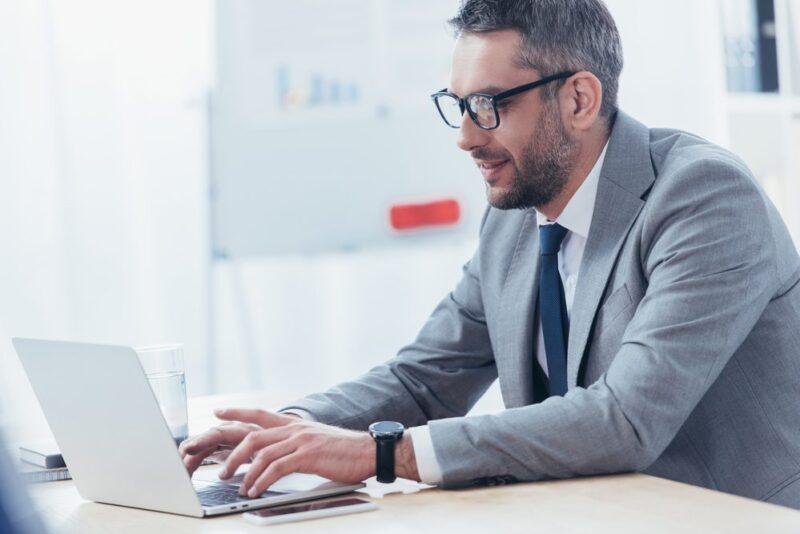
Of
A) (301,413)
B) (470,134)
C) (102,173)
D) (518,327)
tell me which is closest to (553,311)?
(518,327)

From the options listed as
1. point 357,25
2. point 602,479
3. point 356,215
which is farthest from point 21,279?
point 602,479

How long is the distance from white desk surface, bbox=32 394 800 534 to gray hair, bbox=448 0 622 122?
2.32 ft

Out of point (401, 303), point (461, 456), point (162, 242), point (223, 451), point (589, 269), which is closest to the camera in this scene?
point (461, 456)

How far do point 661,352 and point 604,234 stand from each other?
0.90 feet

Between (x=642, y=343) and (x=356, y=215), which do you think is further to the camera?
(x=356, y=215)

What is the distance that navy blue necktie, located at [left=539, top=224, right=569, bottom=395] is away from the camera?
164cm

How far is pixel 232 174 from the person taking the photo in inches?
126

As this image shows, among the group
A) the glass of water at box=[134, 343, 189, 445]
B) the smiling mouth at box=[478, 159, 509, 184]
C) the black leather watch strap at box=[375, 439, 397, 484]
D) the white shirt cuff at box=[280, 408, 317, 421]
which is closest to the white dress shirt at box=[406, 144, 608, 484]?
the smiling mouth at box=[478, 159, 509, 184]

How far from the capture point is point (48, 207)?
3.02 m

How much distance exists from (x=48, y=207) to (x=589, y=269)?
1959mm

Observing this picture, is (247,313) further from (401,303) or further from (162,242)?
(401,303)

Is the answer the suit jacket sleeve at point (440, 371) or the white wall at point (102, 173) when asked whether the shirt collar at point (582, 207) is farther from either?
the white wall at point (102, 173)

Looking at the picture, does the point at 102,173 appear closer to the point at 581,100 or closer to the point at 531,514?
the point at 581,100

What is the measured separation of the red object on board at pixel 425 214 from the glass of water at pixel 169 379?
6.86 ft
